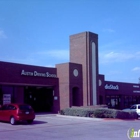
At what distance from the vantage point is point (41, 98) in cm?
3656

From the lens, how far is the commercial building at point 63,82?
1204 inches

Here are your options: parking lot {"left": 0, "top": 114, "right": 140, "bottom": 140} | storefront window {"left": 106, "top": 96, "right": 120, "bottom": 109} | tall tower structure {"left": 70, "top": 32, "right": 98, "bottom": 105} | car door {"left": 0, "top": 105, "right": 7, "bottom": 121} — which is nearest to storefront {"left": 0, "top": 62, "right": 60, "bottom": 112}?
tall tower structure {"left": 70, "top": 32, "right": 98, "bottom": 105}

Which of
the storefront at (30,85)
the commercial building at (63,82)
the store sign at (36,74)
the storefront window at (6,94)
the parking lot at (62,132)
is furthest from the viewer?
the commercial building at (63,82)

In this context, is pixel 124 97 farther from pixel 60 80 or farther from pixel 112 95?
pixel 60 80

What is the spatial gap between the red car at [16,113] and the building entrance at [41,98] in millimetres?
13793

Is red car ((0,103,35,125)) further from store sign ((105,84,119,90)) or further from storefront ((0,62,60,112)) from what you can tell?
store sign ((105,84,119,90))

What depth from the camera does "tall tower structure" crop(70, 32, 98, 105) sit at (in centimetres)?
3527

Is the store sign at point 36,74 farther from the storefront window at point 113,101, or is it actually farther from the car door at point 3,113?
the storefront window at point 113,101

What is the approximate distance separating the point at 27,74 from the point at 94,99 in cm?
1078

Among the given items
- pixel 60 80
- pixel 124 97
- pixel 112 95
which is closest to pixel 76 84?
pixel 60 80

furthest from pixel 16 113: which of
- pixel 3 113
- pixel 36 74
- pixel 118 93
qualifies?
pixel 118 93

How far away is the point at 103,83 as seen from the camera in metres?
41.0

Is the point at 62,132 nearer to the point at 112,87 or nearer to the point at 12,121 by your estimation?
the point at 12,121

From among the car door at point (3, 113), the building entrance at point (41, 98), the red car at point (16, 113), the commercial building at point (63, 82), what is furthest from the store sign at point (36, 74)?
the red car at point (16, 113)
